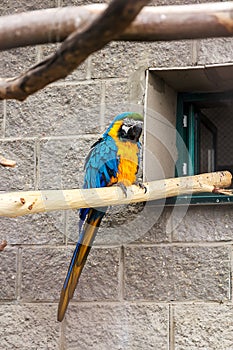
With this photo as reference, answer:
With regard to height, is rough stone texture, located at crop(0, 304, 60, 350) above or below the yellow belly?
below

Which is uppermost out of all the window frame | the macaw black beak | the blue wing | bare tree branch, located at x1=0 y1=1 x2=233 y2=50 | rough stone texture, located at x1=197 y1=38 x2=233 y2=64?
rough stone texture, located at x1=197 y1=38 x2=233 y2=64

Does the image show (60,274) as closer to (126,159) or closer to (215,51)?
(126,159)

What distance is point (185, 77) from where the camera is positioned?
8.77 feet

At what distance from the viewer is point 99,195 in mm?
2082

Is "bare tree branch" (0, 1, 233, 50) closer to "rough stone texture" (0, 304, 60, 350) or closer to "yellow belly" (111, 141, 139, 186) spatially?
"yellow belly" (111, 141, 139, 186)

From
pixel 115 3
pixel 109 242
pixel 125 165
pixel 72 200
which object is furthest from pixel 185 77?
pixel 115 3

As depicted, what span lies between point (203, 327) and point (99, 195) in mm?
646

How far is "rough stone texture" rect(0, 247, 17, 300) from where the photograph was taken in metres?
2.64

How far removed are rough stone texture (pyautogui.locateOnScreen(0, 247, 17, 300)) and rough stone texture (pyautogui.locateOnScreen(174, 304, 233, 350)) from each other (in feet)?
1.87

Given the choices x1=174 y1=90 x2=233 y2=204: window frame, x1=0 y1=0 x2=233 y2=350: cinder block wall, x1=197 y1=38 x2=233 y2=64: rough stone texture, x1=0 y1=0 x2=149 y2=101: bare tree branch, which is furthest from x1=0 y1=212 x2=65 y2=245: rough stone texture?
x1=0 y1=0 x2=149 y2=101: bare tree branch

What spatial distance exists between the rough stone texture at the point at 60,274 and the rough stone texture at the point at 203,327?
0.77 feet

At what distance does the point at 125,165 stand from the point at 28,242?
0.48m

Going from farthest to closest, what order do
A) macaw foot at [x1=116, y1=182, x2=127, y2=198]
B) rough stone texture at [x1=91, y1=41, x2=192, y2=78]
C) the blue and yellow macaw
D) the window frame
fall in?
the window frame → rough stone texture at [x1=91, y1=41, x2=192, y2=78] → the blue and yellow macaw → macaw foot at [x1=116, y1=182, x2=127, y2=198]

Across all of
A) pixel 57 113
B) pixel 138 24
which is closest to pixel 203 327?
pixel 57 113
